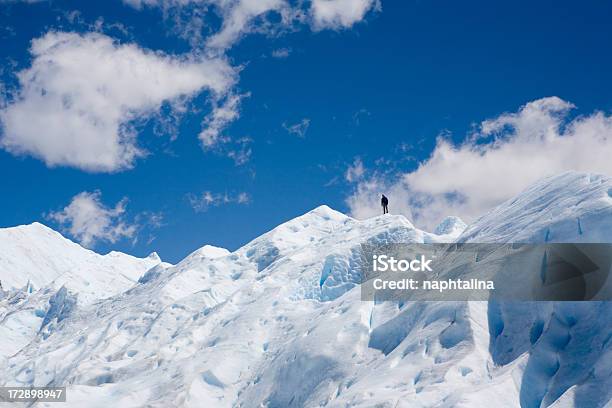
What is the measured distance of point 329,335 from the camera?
29625 millimetres

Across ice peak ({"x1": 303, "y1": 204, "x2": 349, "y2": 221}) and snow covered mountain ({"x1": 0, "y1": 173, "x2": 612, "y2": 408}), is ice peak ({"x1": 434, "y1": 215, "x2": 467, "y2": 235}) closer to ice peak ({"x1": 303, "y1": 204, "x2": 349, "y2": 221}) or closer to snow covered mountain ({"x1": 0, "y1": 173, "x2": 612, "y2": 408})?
snow covered mountain ({"x1": 0, "y1": 173, "x2": 612, "y2": 408})

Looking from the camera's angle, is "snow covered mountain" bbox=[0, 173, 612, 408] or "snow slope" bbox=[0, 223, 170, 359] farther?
"snow slope" bbox=[0, 223, 170, 359]

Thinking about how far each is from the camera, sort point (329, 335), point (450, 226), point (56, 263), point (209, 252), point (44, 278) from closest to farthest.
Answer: point (329, 335), point (450, 226), point (209, 252), point (44, 278), point (56, 263)

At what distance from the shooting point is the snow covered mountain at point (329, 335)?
66.7 ft

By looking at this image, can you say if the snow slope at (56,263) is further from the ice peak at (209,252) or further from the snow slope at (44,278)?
the ice peak at (209,252)

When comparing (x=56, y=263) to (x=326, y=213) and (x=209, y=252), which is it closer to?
(x=209, y=252)

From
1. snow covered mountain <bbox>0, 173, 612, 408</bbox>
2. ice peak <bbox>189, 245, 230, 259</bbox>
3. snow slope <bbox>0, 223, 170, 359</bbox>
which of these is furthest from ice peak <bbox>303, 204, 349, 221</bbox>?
snow slope <bbox>0, 223, 170, 359</bbox>

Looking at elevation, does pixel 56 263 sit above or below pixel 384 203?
above

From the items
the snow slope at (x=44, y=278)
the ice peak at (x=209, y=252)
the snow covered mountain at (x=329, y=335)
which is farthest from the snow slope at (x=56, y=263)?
the ice peak at (x=209, y=252)

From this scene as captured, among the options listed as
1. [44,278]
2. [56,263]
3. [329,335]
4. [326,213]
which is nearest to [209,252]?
[326,213]

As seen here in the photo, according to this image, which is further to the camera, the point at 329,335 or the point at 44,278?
the point at 44,278

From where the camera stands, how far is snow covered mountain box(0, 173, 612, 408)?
2033 cm

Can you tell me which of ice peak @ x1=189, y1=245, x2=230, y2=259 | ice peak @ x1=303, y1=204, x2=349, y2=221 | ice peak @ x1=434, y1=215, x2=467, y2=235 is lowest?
ice peak @ x1=434, y1=215, x2=467, y2=235

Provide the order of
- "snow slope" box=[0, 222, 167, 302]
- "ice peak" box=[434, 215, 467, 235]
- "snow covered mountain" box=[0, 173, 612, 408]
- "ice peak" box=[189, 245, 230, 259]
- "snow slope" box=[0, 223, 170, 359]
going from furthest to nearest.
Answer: "snow slope" box=[0, 222, 167, 302], "snow slope" box=[0, 223, 170, 359], "ice peak" box=[189, 245, 230, 259], "ice peak" box=[434, 215, 467, 235], "snow covered mountain" box=[0, 173, 612, 408]
